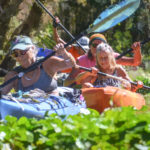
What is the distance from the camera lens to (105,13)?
5301 mm

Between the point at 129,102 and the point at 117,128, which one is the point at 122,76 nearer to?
the point at 129,102

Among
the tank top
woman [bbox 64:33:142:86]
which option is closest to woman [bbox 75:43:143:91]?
the tank top

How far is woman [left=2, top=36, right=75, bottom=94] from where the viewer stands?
4551 millimetres

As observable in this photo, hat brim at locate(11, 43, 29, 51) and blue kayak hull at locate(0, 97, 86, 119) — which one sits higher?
hat brim at locate(11, 43, 29, 51)

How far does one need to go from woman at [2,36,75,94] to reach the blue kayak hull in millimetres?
492

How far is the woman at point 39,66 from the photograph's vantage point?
4551 millimetres

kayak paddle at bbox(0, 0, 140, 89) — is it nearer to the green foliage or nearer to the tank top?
the tank top

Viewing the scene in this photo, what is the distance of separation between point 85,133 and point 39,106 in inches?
65.3

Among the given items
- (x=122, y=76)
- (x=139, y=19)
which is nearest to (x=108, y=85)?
(x=122, y=76)

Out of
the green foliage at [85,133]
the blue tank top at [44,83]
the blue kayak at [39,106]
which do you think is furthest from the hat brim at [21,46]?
the green foliage at [85,133]

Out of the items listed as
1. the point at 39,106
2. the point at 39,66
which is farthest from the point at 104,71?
the point at 39,106

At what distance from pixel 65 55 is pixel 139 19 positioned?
14645mm

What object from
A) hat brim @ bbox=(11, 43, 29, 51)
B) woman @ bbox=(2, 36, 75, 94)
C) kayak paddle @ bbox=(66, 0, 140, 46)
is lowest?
woman @ bbox=(2, 36, 75, 94)

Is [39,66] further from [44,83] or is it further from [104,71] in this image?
[104,71]
